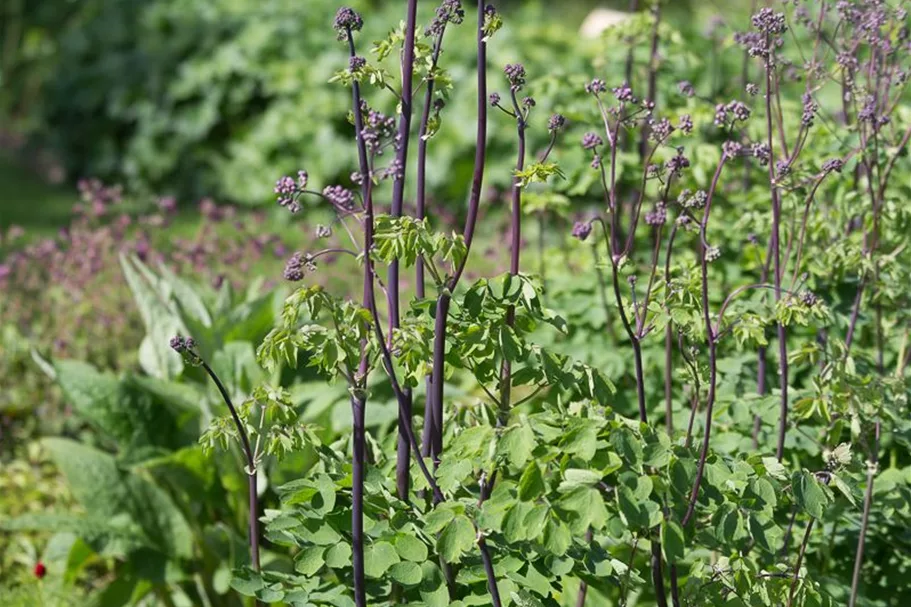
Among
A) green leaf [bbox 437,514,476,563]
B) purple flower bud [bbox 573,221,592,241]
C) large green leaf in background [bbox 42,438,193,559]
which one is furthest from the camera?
large green leaf in background [bbox 42,438,193,559]

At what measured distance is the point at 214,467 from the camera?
362 cm

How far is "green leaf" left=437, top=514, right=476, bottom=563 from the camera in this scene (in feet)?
6.71

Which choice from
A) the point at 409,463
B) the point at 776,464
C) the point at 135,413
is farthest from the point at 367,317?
the point at 135,413

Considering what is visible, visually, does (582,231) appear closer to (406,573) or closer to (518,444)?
(518,444)

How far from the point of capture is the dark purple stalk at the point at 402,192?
2.17 meters

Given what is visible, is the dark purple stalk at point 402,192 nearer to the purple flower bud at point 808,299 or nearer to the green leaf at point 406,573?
the green leaf at point 406,573

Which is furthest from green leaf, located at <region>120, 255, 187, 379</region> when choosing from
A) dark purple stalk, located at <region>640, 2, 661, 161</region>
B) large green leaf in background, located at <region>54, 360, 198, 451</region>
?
dark purple stalk, located at <region>640, 2, 661, 161</region>

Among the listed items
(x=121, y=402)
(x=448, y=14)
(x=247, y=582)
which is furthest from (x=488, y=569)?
(x=121, y=402)

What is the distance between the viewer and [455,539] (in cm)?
205

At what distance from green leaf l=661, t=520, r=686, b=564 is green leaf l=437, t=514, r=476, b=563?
1.04ft

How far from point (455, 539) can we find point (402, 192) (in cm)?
63

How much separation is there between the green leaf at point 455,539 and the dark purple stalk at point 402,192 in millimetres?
218

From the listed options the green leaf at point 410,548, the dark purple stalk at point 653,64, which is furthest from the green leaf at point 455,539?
the dark purple stalk at point 653,64

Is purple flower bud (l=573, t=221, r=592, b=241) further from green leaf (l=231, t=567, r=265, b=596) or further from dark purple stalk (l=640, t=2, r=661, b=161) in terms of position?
dark purple stalk (l=640, t=2, r=661, b=161)
